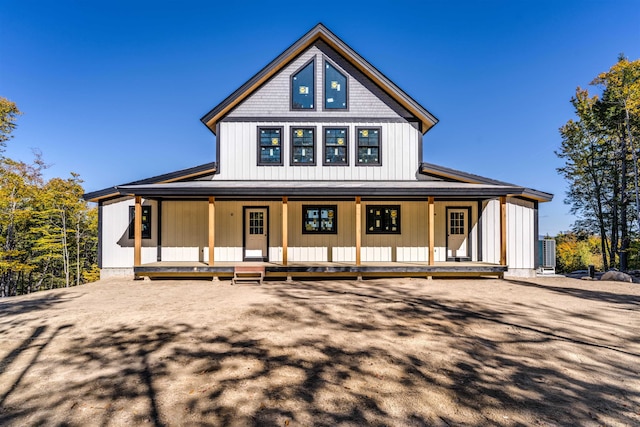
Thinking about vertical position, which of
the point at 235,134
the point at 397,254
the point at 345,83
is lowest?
the point at 397,254

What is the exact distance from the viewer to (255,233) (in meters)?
12.5

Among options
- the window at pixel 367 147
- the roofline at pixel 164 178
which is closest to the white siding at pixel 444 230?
the window at pixel 367 147

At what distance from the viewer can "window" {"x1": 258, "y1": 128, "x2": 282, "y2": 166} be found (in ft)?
41.1

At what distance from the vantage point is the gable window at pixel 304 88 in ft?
41.3

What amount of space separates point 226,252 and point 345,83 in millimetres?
8669

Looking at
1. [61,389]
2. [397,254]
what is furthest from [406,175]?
[61,389]

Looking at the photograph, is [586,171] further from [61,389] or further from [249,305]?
[61,389]

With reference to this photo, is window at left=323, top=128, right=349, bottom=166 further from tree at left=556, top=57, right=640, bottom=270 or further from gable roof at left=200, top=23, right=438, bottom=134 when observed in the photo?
tree at left=556, top=57, right=640, bottom=270

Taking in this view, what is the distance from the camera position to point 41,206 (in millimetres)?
23156

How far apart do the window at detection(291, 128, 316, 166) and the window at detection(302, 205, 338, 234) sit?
1957mm

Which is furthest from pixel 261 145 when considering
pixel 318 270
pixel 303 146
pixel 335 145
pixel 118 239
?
pixel 118 239

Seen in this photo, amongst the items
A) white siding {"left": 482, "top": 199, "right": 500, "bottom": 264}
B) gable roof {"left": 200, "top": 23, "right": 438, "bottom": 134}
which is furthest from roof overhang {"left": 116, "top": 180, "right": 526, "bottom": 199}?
gable roof {"left": 200, "top": 23, "right": 438, "bottom": 134}

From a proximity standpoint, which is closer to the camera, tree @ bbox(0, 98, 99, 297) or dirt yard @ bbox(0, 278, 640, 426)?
dirt yard @ bbox(0, 278, 640, 426)

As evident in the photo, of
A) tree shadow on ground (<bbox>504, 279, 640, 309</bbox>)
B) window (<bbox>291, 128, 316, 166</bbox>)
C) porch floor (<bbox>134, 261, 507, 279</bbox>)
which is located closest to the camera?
tree shadow on ground (<bbox>504, 279, 640, 309</bbox>)
